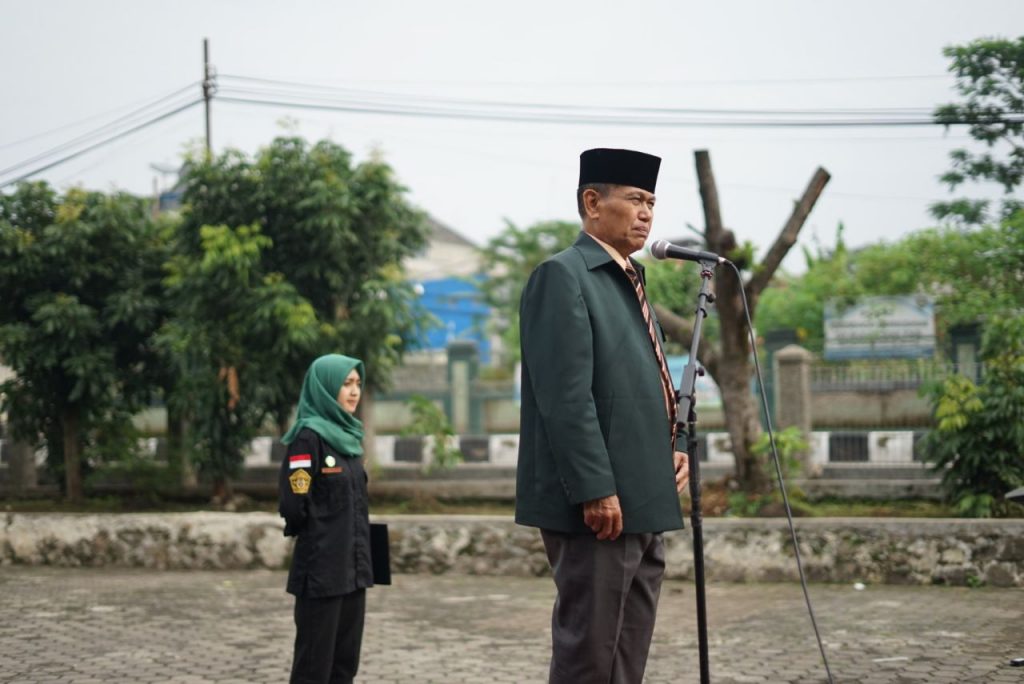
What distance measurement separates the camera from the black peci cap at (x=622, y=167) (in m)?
3.71

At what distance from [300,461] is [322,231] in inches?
292

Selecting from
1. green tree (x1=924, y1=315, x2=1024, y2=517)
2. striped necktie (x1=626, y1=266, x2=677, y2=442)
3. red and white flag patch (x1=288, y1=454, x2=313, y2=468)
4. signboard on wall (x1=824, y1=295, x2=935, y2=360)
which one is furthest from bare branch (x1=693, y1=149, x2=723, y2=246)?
signboard on wall (x1=824, y1=295, x2=935, y2=360)

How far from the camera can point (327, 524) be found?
5047 mm

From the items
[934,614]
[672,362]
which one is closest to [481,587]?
[934,614]

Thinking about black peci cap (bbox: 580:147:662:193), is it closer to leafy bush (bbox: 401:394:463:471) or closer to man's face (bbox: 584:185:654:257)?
man's face (bbox: 584:185:654:257)

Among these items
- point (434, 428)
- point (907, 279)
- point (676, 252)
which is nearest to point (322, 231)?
point (434, 428)

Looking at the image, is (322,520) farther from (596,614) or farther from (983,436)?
(983,436)

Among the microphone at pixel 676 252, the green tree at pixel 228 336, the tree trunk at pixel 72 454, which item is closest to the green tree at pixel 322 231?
the green tree at pixel 228 336

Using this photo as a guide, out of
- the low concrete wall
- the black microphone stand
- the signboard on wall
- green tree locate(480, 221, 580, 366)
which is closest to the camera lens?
the black microphone stand

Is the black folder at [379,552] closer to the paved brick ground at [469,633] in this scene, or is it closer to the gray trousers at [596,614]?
the paved brick ground at [469,633]

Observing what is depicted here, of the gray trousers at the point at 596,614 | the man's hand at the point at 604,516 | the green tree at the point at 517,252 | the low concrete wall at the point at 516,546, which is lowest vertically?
the low concrete wall at the point at 516,546

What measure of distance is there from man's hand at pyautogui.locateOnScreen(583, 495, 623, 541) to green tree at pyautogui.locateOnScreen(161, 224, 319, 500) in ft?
28.5

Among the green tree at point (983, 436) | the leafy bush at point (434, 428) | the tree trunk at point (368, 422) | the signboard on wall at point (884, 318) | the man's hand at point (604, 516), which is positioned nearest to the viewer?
the man's hand at point (604, 516)

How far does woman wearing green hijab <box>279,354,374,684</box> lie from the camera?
4895mm
